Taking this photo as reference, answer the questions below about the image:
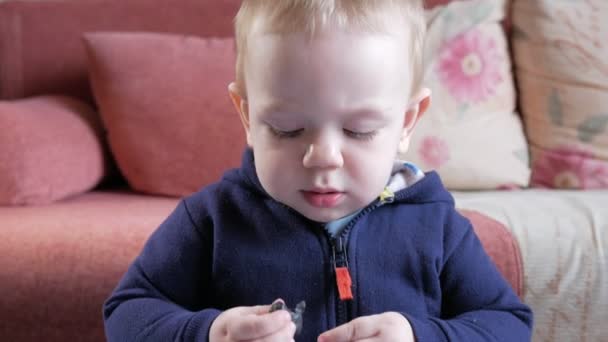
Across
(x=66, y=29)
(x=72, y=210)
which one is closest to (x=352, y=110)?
(x=72, y=210)

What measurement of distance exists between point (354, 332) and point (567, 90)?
1.29 metres

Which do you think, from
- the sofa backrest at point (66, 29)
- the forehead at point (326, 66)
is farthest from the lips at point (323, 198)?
the sofa backrest at point (66, 29)

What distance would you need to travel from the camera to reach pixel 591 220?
124cm

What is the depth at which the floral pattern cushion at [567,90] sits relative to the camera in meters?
1.69

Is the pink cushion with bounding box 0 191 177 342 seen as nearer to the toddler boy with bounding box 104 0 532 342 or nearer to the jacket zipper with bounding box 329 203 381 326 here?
the toddler boy with bounding box 104 0 532 342

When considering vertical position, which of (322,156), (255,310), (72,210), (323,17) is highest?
(323,17)

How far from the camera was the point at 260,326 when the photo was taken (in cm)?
64

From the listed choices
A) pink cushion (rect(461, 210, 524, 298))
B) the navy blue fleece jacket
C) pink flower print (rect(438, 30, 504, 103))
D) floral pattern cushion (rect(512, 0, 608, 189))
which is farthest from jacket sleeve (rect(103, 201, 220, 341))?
floral pattern cushion (rect(512, 0, 608, 189))

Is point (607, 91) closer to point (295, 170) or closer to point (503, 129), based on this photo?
point (503, 129)

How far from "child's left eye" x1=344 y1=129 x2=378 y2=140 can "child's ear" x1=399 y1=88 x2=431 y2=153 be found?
83 millimetres

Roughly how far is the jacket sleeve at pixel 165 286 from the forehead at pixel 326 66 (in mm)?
219

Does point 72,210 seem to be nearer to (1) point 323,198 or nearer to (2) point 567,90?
(1) point 323,198

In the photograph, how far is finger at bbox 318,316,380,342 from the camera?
2.18 feet

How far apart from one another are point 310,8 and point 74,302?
2.51ft
